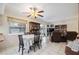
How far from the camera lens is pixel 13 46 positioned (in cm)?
229

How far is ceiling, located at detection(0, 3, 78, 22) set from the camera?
2.32m

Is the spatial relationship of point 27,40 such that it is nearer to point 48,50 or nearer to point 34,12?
point 48,50

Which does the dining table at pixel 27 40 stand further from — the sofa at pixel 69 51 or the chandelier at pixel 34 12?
the sofa at pixel 69 51

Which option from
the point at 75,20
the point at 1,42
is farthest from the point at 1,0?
A: the point at 75,20

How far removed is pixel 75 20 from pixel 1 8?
54.9 inches

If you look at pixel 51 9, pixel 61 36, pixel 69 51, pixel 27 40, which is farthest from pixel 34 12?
pixel 69 51

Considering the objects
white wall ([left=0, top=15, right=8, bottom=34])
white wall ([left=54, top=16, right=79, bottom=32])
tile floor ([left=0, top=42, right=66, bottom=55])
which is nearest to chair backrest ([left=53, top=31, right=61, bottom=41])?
tile floor ([left=0, top=42, right=66, bottom=55])

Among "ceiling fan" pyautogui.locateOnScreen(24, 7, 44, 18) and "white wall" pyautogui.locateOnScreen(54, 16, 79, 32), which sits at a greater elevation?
"ceiling fan" pyautogui.locateOnScreen(24, 7, 44, 18)

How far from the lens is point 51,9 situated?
7.75ft

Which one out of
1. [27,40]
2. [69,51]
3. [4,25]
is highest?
[4,25]

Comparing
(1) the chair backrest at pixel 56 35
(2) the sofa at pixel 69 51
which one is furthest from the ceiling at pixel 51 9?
(2) the sofa at pixel 69 51

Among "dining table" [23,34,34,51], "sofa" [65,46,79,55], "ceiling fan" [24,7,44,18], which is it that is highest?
"ceiling fan" [24,7,44,18]

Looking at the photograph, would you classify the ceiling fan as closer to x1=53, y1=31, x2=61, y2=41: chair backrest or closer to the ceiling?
the ceiling
